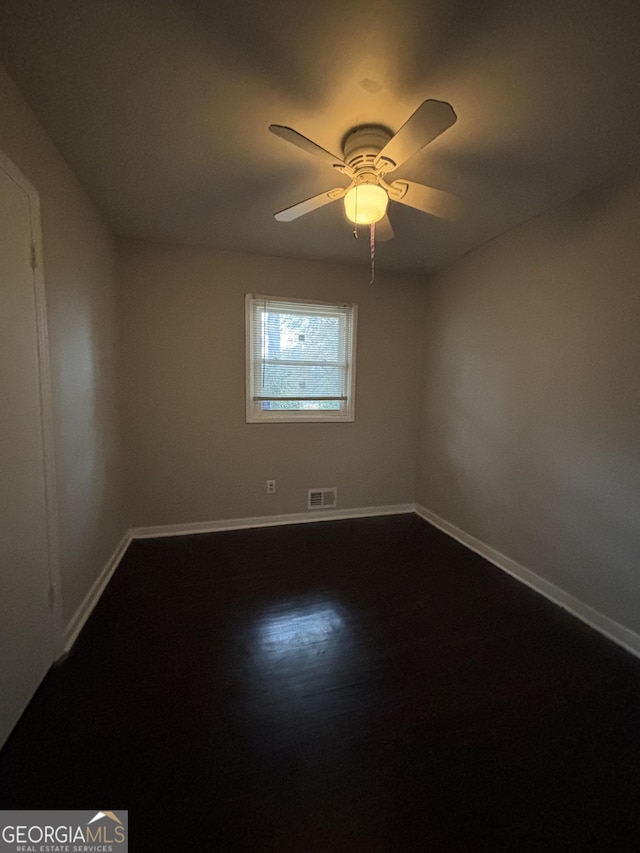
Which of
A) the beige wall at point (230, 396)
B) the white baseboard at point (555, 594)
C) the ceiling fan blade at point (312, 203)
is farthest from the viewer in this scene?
the beige wall at point (230, 396)

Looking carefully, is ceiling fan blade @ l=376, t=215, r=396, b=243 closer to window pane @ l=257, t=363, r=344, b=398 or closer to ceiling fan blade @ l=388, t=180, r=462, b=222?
ceiling fan blade @ l=388, t=180, r=462, b=222

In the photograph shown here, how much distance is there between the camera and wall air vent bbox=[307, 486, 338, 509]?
3.38 m

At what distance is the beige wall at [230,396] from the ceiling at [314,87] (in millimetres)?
862

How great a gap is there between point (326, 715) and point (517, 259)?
2.94 metres

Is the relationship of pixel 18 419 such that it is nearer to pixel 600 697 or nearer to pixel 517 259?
pixel 600 697

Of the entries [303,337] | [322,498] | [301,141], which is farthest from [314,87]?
[322,498]

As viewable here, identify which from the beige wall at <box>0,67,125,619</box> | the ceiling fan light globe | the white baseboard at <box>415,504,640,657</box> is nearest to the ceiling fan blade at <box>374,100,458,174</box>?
the ceiling fan light globe

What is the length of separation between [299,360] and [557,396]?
204cm

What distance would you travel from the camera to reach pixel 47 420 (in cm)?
155

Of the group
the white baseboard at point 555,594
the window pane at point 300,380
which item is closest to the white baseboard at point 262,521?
the white baseboard at point 555,594

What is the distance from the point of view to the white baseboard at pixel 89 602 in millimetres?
1735

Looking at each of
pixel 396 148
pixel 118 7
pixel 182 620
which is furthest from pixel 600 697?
pixel 118 7

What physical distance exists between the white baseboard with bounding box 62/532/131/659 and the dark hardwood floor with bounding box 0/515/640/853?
0.18 feet

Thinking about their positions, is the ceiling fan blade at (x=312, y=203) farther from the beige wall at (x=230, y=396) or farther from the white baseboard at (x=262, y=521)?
the white baseboard at (x=262, y=521)
